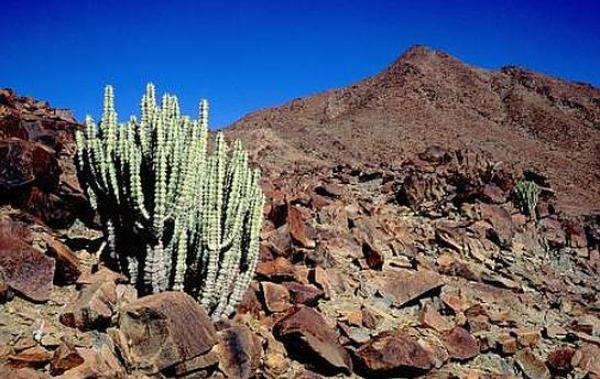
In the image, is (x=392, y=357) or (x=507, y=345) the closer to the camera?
(x=392, y=357)

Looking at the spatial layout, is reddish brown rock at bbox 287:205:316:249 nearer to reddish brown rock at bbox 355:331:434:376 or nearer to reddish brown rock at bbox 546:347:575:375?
reddish brown rock at bbox 355:331:434:376

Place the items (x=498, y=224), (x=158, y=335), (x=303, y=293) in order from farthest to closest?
(x=498, y=224), (x=303, y=293), (x=158, y=335)

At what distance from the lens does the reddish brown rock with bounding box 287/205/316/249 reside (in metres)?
6.65

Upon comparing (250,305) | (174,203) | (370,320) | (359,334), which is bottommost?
(359,334)

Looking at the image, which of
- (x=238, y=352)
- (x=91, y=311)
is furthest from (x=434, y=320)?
(x=91, y=311)

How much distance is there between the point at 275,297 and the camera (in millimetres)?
5129

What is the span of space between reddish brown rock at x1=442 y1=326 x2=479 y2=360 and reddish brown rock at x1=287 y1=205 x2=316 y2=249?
6.47 feet

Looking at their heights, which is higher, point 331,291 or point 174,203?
point 174,203

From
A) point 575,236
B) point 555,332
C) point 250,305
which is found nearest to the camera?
point 250,305

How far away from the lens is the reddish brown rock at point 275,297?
506 centimetres

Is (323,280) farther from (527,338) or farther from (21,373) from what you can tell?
(21,373)

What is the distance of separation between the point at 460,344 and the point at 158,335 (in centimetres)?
291

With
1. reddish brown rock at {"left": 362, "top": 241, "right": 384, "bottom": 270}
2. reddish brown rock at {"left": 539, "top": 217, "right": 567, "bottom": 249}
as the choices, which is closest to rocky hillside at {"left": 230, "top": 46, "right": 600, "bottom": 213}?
reddish brown rock at {"left": 539, "top": 217, "right": 567, "bottom": 249}

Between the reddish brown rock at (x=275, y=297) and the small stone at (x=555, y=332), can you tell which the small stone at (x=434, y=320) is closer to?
the small stone at (x=555, y=332)
